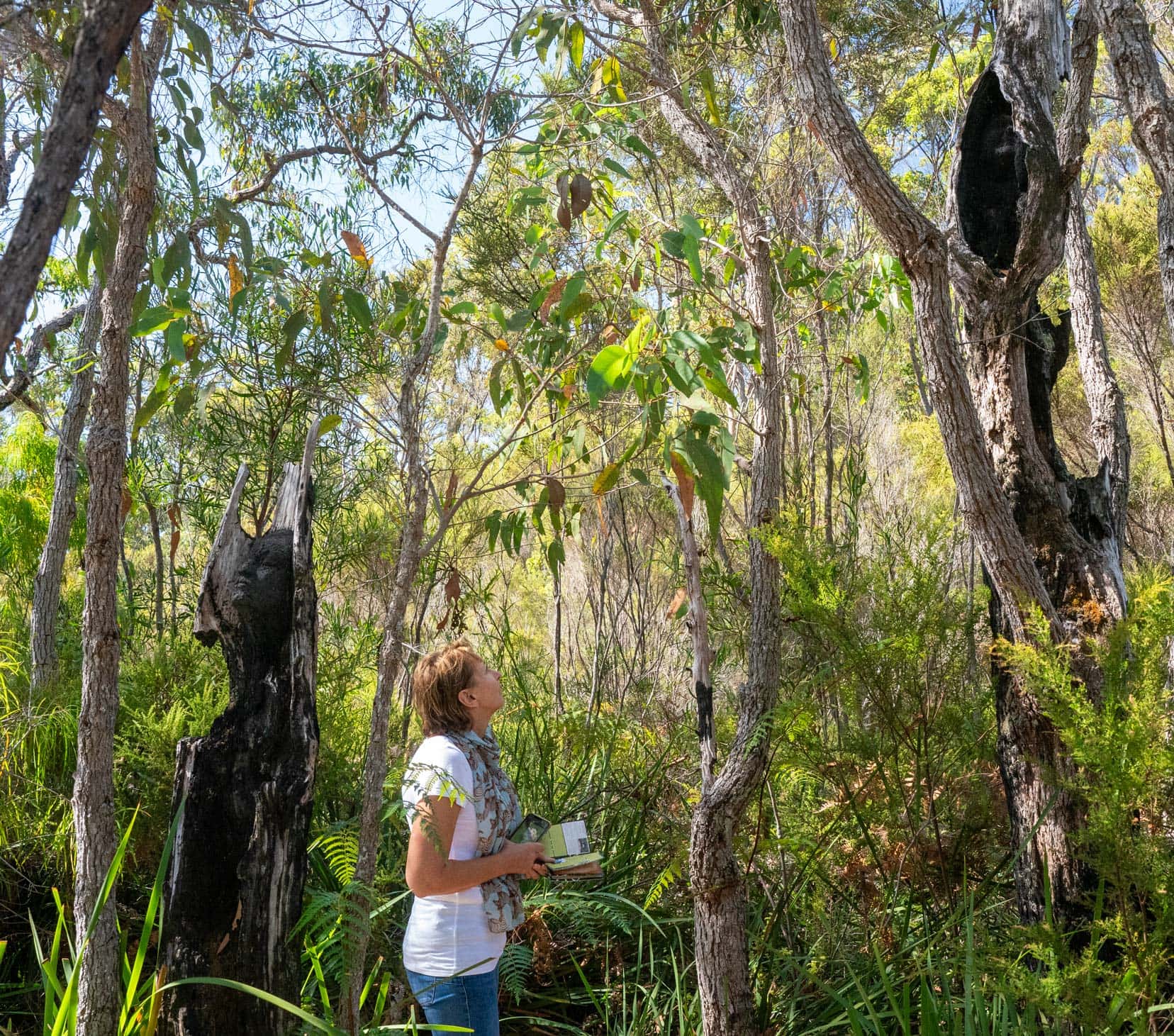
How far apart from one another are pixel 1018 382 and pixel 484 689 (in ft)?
5.84

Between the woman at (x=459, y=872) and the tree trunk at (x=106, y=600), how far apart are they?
66 cm

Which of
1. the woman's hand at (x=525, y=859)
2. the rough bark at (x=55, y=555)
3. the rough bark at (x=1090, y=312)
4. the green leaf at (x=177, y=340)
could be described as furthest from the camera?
the rough bark at (x=55, y=555)

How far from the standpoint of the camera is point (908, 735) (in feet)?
9.30

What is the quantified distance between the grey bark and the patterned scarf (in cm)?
77

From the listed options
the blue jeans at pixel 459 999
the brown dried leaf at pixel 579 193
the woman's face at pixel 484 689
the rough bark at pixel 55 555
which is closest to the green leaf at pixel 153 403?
the woman's face at pixel 484 689

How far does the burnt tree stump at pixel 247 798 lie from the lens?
202 cm

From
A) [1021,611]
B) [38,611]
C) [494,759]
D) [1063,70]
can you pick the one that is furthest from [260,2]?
[38,611]

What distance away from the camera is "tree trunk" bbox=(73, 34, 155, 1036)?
2.09 metres

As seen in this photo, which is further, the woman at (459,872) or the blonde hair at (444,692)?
the blonde hair at (444,692)

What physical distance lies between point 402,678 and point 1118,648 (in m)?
3.56

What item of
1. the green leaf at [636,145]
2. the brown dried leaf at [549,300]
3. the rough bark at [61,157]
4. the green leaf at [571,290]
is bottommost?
the rough bark at [61,157]

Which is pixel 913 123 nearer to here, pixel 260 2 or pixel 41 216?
pixel 260 2

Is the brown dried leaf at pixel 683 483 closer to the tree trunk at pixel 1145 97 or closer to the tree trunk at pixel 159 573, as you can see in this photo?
the tree trunk at pixel 1145 97

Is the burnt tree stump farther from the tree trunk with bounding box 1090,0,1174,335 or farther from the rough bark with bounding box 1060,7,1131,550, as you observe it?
the tree trunk with bounding box 1090,0,1174,335
